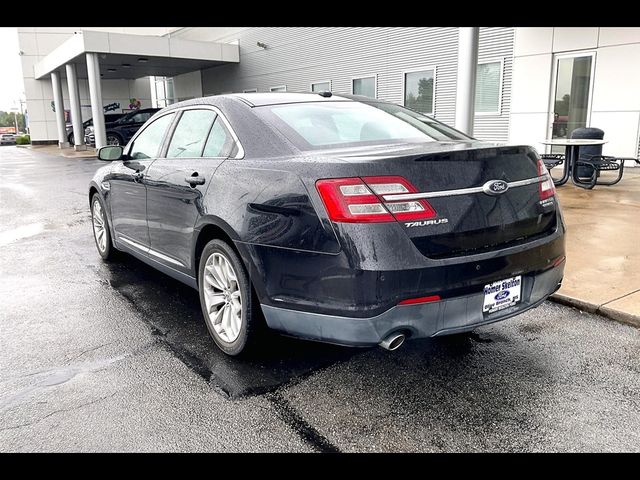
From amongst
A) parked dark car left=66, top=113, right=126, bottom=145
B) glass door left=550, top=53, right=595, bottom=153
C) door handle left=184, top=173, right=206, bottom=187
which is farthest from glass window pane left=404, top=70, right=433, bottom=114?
parked dark car left=66, top=113, right=126, bottom=145

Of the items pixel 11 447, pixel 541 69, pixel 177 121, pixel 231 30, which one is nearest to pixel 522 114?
pixel 541 69

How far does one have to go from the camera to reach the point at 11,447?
2.55 metres

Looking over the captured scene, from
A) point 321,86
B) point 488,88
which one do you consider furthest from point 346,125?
point 321,86

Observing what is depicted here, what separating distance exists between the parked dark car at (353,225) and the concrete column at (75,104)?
88.1 feet

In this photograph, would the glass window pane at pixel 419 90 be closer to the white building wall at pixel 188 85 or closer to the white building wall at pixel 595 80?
the white building wall at pixel 595 80

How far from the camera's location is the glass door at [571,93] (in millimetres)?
12062

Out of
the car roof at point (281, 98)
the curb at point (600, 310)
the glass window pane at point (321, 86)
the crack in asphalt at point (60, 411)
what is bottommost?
the crack in asphalt at point (60, 411)

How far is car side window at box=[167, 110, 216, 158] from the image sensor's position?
3.88 metres

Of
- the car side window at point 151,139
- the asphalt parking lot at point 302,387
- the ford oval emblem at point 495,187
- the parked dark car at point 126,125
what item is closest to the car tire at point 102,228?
the car side window at point 151,139

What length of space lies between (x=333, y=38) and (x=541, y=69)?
9710 mm

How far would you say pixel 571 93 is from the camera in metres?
12.4

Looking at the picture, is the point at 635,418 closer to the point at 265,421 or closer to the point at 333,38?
the point at 265,421

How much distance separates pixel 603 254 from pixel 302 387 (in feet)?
12.4
